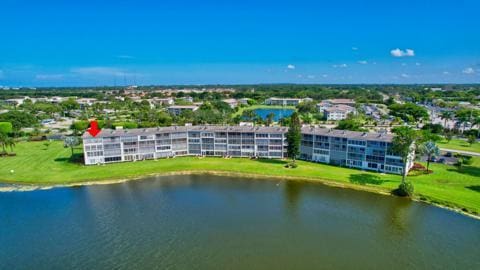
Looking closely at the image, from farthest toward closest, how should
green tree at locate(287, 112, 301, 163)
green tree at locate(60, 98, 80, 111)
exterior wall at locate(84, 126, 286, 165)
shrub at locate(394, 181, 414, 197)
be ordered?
green tree at locate(60, 98, 80, 111) → exterior wall at locate(84, 126, 286, 165) → green tree at locate(287, 112, 301, 163) → shrub at locate(394, 181, 414, 197)

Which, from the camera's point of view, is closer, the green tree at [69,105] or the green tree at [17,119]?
the green tree at [17,119]

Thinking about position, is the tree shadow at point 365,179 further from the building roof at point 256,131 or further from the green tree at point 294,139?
the green tree at point 294,139

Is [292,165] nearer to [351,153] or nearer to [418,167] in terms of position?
[351,153]

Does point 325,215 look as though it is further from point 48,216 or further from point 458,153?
point 458,153

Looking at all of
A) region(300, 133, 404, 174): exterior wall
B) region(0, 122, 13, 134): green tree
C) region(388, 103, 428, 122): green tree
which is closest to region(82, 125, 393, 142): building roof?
region(300, 133, 404, 174): exterior wall

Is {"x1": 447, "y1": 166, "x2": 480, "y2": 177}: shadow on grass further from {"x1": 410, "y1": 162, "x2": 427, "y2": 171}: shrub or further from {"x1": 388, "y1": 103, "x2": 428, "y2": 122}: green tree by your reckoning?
{"x1": 388, "y1": 103, "x2": 428, "y2": 122}: green tree

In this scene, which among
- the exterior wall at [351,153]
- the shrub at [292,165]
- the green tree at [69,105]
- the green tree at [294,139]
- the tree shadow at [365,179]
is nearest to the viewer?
the tree shadow at [365,179]

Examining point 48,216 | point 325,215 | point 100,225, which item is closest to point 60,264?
point 100,225

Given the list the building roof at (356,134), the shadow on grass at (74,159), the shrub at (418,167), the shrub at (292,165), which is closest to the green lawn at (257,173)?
the shadow on grass at (74,159)
